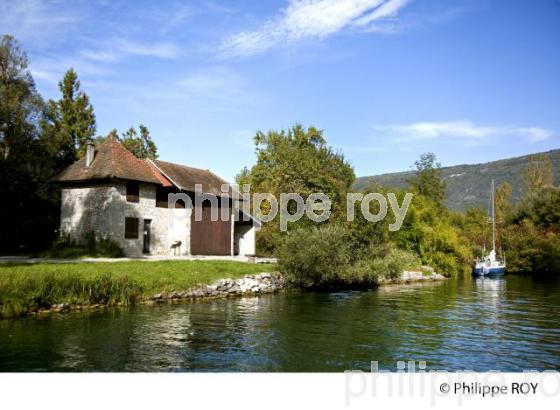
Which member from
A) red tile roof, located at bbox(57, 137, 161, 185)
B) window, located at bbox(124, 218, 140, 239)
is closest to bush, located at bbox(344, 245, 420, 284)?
window, located at bbox(124, 218, 140, 239)

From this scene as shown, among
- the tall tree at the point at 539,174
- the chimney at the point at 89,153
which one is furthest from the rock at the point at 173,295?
the tall tree at the point at 539,174

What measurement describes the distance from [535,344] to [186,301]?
12.0 metres

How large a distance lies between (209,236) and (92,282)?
14.3m

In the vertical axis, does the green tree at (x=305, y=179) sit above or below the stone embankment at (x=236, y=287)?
above

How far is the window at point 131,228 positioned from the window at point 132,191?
111 cm

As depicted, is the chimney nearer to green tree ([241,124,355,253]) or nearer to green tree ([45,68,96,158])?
green tree ([45,68,96,158])

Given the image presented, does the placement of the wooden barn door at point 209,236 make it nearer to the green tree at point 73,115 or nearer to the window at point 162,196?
the window at point 162,196

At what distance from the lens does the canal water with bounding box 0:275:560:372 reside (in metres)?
9.81

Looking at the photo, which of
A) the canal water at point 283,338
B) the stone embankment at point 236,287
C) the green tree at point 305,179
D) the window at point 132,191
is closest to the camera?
the canal water at point 283,338

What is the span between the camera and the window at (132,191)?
1054 inches

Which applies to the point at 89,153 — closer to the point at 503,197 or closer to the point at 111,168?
the point at 111,168

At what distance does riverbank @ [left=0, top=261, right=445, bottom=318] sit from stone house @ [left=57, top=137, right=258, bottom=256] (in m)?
5.51
